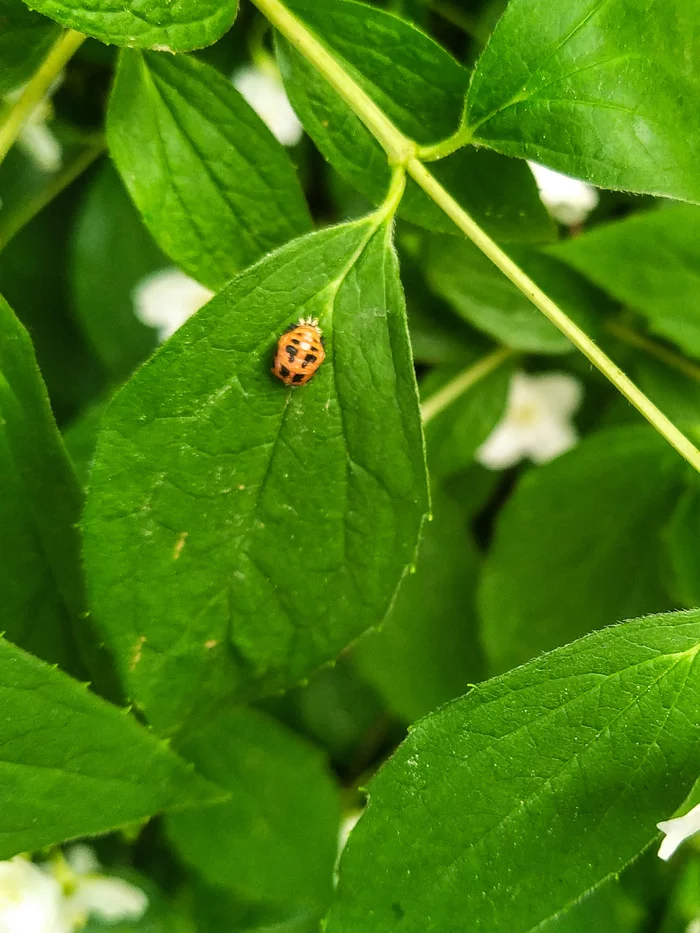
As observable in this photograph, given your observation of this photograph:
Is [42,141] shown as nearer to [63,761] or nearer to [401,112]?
[401,112]

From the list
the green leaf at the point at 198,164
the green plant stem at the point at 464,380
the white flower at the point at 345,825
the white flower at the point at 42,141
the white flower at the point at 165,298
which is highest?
→ the white flower at the point at 42,141

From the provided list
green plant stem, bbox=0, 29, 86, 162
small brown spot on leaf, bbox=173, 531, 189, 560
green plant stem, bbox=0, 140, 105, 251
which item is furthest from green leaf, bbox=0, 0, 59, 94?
green plant stem, bbox=0, 140, 105, 251

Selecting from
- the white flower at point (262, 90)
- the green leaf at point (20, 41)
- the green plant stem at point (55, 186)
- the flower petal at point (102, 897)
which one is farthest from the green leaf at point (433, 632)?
the green leaf at point (20, 41)

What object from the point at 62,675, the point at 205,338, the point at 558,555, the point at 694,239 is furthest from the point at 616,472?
the point at 62,675

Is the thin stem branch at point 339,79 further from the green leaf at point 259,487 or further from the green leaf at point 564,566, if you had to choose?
the green leaf at point 564,566

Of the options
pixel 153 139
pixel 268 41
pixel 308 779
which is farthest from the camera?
pixel 308 779

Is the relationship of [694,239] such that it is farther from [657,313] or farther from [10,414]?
[10,414]
